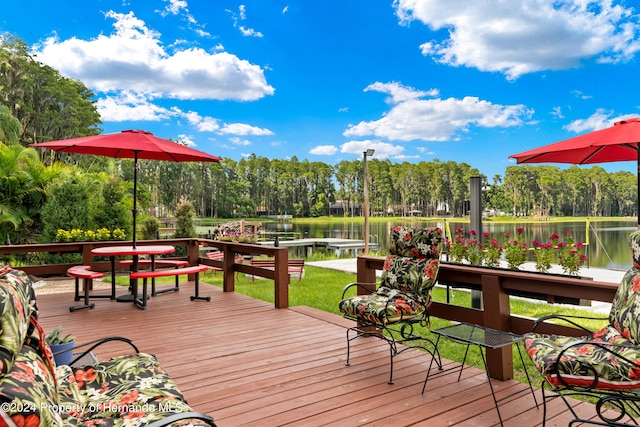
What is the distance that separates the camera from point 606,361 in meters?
2.09

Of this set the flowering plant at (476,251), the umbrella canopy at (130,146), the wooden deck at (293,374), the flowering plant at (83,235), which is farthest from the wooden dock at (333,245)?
the flowering plant at (476,251)

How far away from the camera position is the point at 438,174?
56.7m

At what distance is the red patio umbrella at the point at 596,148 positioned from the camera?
3.27 metres

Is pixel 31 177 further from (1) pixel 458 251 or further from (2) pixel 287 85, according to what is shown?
(2) pixel 287 85

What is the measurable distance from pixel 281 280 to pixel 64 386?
12.6 ft

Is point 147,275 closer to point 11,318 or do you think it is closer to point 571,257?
point 11,318

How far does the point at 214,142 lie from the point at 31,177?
213 feet

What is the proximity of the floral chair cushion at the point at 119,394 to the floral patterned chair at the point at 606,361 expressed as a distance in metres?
1.65

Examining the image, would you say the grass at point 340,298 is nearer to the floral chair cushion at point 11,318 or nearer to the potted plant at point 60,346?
the potted plant at point 60,346

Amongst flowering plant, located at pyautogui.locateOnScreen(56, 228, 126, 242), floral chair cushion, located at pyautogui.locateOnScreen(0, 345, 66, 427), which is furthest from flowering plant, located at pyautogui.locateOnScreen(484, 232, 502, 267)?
flowering plant, located at pyautogui.locateOnScreen(56, 228, 126, 242)

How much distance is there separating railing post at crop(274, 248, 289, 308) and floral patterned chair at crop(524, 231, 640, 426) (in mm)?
3471

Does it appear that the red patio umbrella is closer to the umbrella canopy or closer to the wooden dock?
the umbrella canopy

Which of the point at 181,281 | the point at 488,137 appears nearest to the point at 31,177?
the point at 181,281

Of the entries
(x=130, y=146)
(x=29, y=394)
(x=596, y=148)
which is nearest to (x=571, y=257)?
(x=596, y=148)
